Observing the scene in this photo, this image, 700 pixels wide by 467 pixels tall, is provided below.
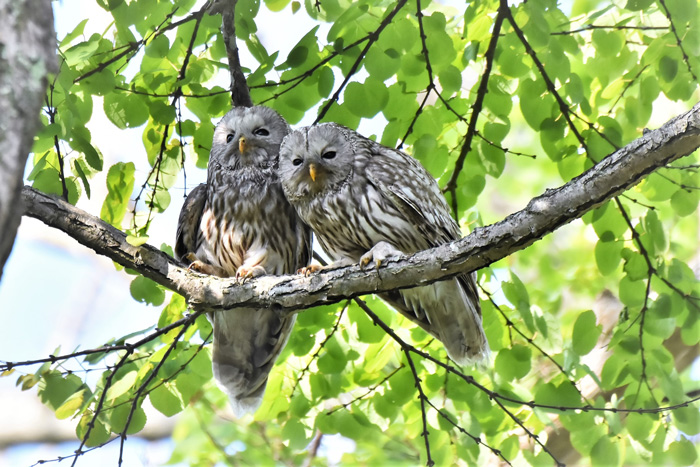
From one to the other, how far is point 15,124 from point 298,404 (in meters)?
2.67

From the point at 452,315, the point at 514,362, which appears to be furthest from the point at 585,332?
the point at 452,315

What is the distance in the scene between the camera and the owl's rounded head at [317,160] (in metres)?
3.22

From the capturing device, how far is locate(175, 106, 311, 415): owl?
357 cm

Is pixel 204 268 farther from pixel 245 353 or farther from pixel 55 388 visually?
pixel 55 388

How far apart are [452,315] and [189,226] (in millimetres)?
1414

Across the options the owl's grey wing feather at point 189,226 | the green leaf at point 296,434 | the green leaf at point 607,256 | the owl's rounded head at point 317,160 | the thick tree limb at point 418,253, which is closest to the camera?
the thick tree limb at point 418,253

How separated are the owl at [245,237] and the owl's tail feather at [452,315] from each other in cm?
67

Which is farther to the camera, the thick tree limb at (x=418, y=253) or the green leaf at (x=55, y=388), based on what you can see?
the green leaf at (x=55, y=388)

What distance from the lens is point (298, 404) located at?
11.7ft

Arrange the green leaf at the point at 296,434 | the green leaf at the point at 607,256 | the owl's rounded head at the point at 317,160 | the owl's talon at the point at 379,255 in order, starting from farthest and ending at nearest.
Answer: the green leaf at the point at 296,434 → the green leaf at the point at 607,256 → the owl's rounded head at the point at 317,160 → the owl's talon at the point at 379,255

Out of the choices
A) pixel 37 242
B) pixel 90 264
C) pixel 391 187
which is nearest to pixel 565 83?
pixel 391 187

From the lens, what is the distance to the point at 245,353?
3604 millimetres

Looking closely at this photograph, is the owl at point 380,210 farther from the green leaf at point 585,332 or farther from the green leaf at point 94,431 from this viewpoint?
the green leaf at point 94,431

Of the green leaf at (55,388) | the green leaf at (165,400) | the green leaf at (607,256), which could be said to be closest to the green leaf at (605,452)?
the green leaf at (607,256)
